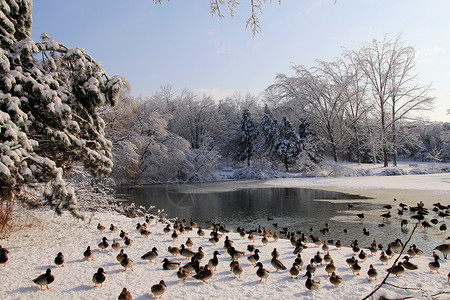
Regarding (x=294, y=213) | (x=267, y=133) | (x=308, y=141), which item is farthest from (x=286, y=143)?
(x=294, y=213)

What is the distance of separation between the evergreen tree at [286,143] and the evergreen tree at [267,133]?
1.47 meters

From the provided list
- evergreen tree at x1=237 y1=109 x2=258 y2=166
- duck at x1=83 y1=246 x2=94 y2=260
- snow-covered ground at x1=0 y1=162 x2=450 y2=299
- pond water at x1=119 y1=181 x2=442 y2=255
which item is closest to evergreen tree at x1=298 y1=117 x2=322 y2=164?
evergreen tree at x1=237 y1=109 x2=258 y2=166

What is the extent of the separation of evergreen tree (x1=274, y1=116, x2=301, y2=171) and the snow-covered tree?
35519 millimetres

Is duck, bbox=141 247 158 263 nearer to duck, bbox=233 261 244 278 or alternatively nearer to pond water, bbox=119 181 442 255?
duck, bbox=233 261 244 278

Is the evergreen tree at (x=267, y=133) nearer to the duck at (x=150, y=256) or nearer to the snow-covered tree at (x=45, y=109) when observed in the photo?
the snow-covered tree at (x=45, y=109)

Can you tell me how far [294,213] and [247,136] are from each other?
32.5 metres

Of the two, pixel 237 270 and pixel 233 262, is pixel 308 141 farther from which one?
pixel 237 270

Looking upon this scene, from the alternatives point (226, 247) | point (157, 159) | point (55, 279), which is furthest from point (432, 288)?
point (157, 159)

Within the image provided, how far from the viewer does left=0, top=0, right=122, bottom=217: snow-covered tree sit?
247 inches

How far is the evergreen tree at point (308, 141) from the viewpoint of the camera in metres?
40.6

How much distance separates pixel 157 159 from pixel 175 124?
1288 cm

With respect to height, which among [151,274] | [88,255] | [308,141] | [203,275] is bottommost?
[151,274]

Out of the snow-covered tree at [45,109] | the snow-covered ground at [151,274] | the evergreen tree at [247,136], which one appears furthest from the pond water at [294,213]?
the evergreen tree at [247,136]

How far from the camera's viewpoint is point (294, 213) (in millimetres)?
16234
